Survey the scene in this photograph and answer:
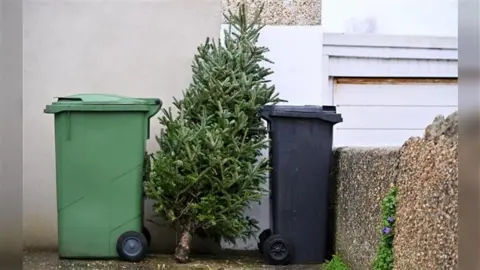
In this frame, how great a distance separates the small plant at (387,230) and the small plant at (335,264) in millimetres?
910

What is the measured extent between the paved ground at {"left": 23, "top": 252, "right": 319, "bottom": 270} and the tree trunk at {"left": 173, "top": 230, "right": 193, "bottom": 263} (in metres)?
0.06

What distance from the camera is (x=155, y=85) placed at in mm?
5660

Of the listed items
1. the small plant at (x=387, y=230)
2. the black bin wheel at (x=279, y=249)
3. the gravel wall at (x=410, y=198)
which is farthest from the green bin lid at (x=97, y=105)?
the small plant at (x=387, y=230)

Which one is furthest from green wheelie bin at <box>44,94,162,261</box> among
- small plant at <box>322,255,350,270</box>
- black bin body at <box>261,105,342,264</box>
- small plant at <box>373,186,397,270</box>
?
small plant at <box>373,186,397,270</box>

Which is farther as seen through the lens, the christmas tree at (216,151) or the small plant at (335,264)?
the christmas tree at (216,151)

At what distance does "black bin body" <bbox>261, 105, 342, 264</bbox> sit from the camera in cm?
469

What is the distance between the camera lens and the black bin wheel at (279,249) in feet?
15.4

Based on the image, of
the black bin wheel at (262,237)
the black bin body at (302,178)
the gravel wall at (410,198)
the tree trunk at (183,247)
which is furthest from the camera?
Result: the black bin wheel at (262,237)

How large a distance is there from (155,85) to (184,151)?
3.84ft

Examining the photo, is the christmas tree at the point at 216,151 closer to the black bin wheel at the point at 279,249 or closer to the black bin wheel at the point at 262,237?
the black bin wheel at the point at 262,237

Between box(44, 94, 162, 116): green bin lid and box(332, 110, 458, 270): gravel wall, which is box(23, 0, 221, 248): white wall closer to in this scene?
box(44, 94, 162, 116): green bin lid

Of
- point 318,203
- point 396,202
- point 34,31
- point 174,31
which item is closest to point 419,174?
point 396,202
